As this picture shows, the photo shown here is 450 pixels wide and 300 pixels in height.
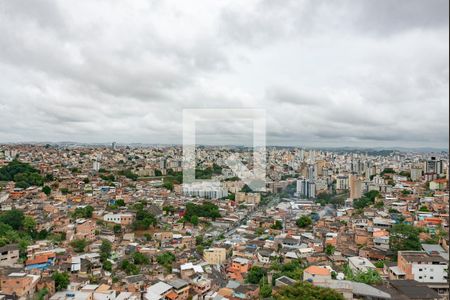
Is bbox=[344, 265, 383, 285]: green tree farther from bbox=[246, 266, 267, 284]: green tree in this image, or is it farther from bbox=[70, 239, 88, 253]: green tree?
bbox=[70, 239, 88, 253]: green tree

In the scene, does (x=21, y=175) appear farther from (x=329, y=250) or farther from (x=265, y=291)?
(x=265, y=291)

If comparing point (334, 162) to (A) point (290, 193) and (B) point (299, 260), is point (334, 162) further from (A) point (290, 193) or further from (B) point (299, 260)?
(B) point (299, 260)

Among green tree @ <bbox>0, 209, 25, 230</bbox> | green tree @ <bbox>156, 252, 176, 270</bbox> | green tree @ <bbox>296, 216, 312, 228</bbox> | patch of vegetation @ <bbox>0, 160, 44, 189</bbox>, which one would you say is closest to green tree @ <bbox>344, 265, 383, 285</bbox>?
green tree @ <bbox>156, 252, 176, 270</bbox>

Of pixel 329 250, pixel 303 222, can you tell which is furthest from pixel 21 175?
pixel 329 250

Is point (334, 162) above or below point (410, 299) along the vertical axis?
above

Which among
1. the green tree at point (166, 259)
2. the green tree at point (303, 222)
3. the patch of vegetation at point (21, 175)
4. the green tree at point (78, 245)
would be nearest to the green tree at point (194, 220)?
the green tree at point (303, 222)

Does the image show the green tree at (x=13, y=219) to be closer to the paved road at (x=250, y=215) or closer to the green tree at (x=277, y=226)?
the paved road at (x=250, y=215)

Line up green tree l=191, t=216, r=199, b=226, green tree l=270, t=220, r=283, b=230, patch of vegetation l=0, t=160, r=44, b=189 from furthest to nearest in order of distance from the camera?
patch of vegetation l=0, t=160, r=44, b=189 → green tree l=191, t=216, r=199, b=226 → green tree l=270, t=220, r=283, b=230

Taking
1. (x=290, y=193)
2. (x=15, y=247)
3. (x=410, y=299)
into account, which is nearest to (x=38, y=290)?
(x=15, y=247)
